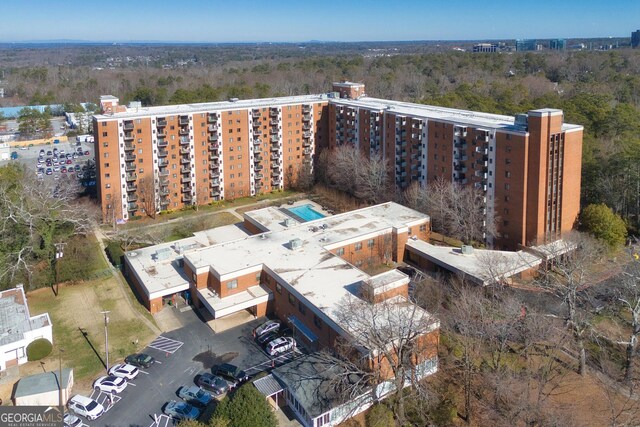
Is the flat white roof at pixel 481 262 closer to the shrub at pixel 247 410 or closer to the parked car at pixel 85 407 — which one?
the shrub at pixel 247 410

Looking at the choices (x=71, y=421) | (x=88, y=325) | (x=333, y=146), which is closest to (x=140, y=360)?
(x=71, y=421)

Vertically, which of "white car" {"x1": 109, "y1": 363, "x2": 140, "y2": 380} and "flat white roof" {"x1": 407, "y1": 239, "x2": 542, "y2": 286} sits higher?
"flat white roof" {"x1": 407, "y1": 239, "x2": 542, "y2": 286}

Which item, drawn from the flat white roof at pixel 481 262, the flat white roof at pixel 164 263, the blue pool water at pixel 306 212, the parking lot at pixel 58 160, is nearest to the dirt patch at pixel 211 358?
the flat white roof at pixel 164 263

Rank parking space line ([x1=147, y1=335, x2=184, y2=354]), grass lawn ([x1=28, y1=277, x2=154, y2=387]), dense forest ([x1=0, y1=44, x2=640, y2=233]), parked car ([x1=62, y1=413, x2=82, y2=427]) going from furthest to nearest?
1. dense forest ([x1=0, y1=44, x2=640, y2=233])
2. parking space line ([x1=147, y1=335, x2=184, y2=354])
3. grass lawn ([x1=28, y1=277, x2=154, y2=387])
4. parked car ([x1=62, y1=413, x2=82, y2=427])

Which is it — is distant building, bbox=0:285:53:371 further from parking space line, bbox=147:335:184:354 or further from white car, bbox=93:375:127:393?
parking space line, bbox=147:335:184:354

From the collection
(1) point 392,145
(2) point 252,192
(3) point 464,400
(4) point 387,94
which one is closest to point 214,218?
(2) point 252,192

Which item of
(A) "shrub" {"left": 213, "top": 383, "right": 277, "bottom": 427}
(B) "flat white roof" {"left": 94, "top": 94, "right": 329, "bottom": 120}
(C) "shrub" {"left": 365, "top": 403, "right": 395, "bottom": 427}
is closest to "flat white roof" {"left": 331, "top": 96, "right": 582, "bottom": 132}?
(B) "flat white roof" {"left": 94, "top": 94, "right": 329, "bottom": 120}

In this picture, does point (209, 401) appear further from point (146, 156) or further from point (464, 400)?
point (146, 156)
